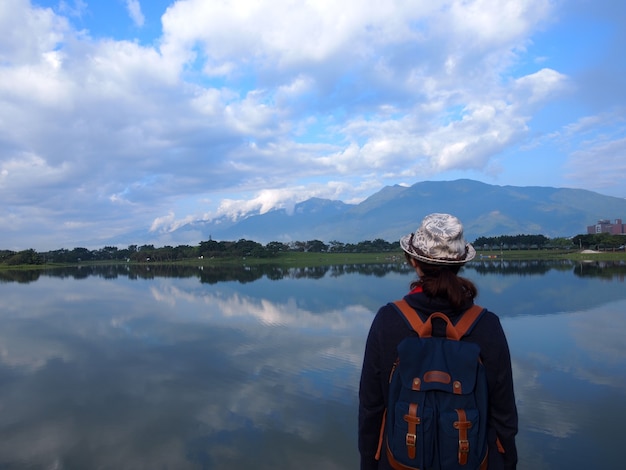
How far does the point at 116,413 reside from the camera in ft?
23.4

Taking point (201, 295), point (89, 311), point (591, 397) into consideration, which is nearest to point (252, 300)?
point (201, 295)

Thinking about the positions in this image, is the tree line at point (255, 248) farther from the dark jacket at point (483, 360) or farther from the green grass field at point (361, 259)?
the dark jacket at point (483, 360)

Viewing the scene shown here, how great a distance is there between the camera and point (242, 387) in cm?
825

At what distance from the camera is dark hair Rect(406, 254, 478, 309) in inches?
76.2

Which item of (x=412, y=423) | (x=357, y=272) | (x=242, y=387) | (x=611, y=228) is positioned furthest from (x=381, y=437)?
(x=611, y=228)

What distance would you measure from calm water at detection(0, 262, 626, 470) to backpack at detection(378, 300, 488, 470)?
3836 mm

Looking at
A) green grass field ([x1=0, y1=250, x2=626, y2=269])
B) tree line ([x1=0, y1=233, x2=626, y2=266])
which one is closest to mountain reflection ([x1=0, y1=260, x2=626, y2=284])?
green grass field ([x1=0, y1=250, x2=626, y2=269])

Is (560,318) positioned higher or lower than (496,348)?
lower

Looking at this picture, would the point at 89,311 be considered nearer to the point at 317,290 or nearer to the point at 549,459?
the point at 317,290

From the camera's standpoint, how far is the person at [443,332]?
193 cm

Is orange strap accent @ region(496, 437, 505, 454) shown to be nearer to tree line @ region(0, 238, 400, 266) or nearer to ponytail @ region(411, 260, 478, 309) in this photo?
ponytail @ region(411, 260, 478, 309)

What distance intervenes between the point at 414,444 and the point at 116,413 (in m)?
6.56

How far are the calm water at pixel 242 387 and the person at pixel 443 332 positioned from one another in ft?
12.1

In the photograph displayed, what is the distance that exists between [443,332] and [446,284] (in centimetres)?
20
